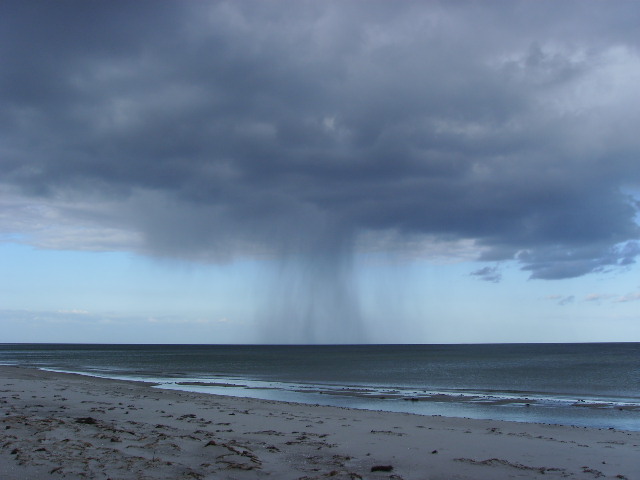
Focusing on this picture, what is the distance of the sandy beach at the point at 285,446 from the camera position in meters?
11.4

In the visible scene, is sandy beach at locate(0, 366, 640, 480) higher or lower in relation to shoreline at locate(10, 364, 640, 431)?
higher

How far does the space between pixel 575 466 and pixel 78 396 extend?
25803 millimetres

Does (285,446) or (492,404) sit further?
(492,404)

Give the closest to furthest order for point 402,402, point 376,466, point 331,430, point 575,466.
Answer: point 376,466, point 575,466, point 331,430, point 402,402

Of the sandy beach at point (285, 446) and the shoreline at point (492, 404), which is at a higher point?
the sandy beach at point (285, 446)

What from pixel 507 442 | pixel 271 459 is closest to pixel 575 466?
pixel 507 442

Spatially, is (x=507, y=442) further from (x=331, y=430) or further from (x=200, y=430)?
(x=200, y=430)

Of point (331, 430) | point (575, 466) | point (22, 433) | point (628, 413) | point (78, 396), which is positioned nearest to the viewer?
point (575, 466)

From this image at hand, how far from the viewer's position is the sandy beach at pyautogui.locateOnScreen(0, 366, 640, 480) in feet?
37.2

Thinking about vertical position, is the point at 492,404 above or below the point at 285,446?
below

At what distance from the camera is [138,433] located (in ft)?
51.9

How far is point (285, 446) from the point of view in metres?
14.7

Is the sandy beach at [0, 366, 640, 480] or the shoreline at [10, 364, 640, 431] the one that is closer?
the sandy beach at [0, 366, 640, 480]

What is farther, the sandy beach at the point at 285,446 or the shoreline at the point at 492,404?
the shoreline at the point at 492,404
